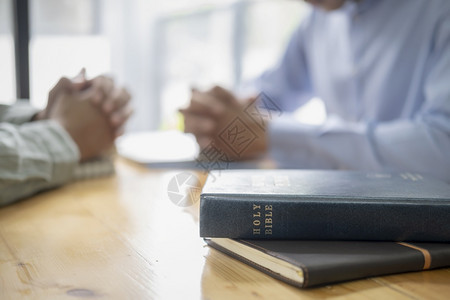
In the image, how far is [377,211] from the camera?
421 mm

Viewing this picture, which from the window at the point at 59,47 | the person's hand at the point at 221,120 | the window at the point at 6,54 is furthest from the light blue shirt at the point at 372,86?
the window at the point at 6,54

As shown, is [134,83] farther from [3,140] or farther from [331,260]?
[331,260]

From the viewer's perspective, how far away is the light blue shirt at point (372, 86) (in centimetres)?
90

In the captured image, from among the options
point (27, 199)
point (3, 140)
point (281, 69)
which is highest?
point (281, 69)

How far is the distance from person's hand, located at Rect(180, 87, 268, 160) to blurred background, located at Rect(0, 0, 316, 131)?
0.22 m

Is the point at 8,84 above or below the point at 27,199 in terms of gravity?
above

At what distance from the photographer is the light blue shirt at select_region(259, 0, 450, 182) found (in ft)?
2.94

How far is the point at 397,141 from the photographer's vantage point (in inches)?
35.5

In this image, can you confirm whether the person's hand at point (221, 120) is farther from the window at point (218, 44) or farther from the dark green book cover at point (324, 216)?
the window at point (218, 44)

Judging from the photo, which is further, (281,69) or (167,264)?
(281,69)

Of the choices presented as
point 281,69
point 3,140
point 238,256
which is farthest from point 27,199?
point 281,69

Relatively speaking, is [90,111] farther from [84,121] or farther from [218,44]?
[218,44]

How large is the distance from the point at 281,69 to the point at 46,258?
1.21 m

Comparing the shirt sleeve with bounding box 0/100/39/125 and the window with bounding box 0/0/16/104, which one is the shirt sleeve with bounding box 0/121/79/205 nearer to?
the shirt sleeve with bounding box 0/100/39/125
